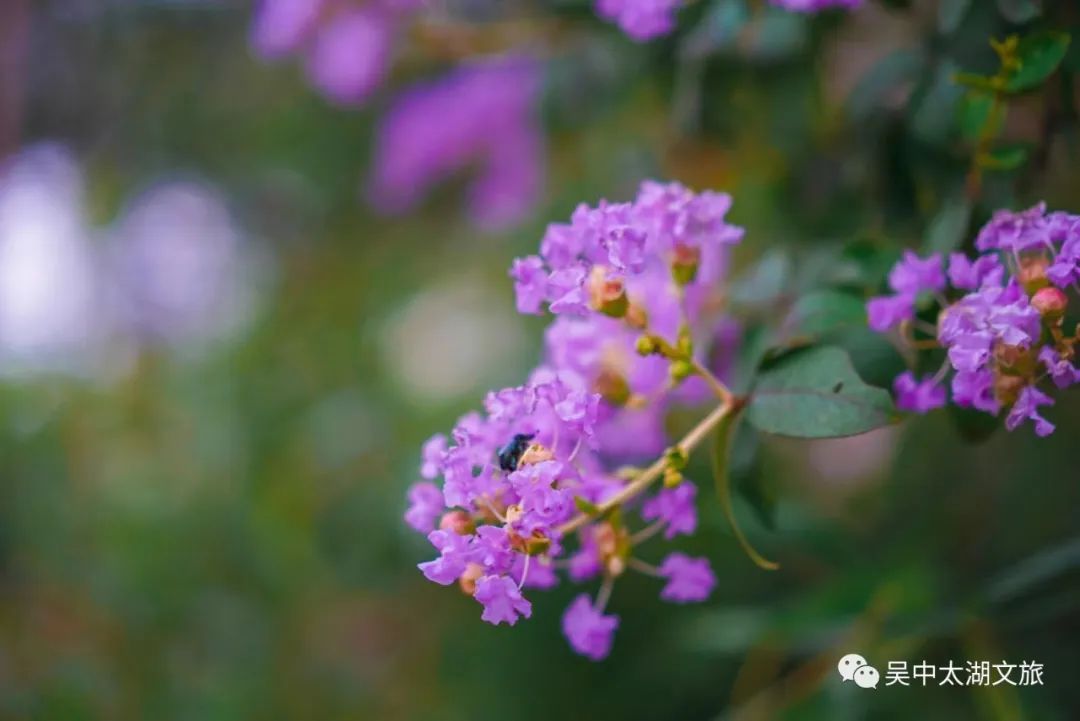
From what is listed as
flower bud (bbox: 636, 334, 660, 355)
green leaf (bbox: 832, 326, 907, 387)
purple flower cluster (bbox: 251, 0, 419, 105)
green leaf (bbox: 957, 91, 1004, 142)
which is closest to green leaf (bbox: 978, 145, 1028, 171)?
green leaf (bbox: 957, 91, 1004, 142)

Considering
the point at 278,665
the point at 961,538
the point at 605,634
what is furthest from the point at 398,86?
the point at 605,634

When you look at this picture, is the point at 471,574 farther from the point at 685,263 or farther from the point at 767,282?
the point at 767,282

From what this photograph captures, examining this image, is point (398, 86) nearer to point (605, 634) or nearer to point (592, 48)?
point (592, 48)

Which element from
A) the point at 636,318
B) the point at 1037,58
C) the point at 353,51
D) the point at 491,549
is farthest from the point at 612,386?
the point at 353,51

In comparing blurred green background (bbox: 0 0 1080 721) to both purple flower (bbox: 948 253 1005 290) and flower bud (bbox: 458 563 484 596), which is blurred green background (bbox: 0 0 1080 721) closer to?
purple flower (bbox: 948 253 1005 290)

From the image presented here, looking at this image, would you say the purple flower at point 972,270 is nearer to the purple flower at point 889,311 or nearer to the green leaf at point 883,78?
the purple flower at point 889,311

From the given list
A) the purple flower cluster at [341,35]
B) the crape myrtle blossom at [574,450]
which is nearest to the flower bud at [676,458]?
the crape myrtle blossom at [574,450]
